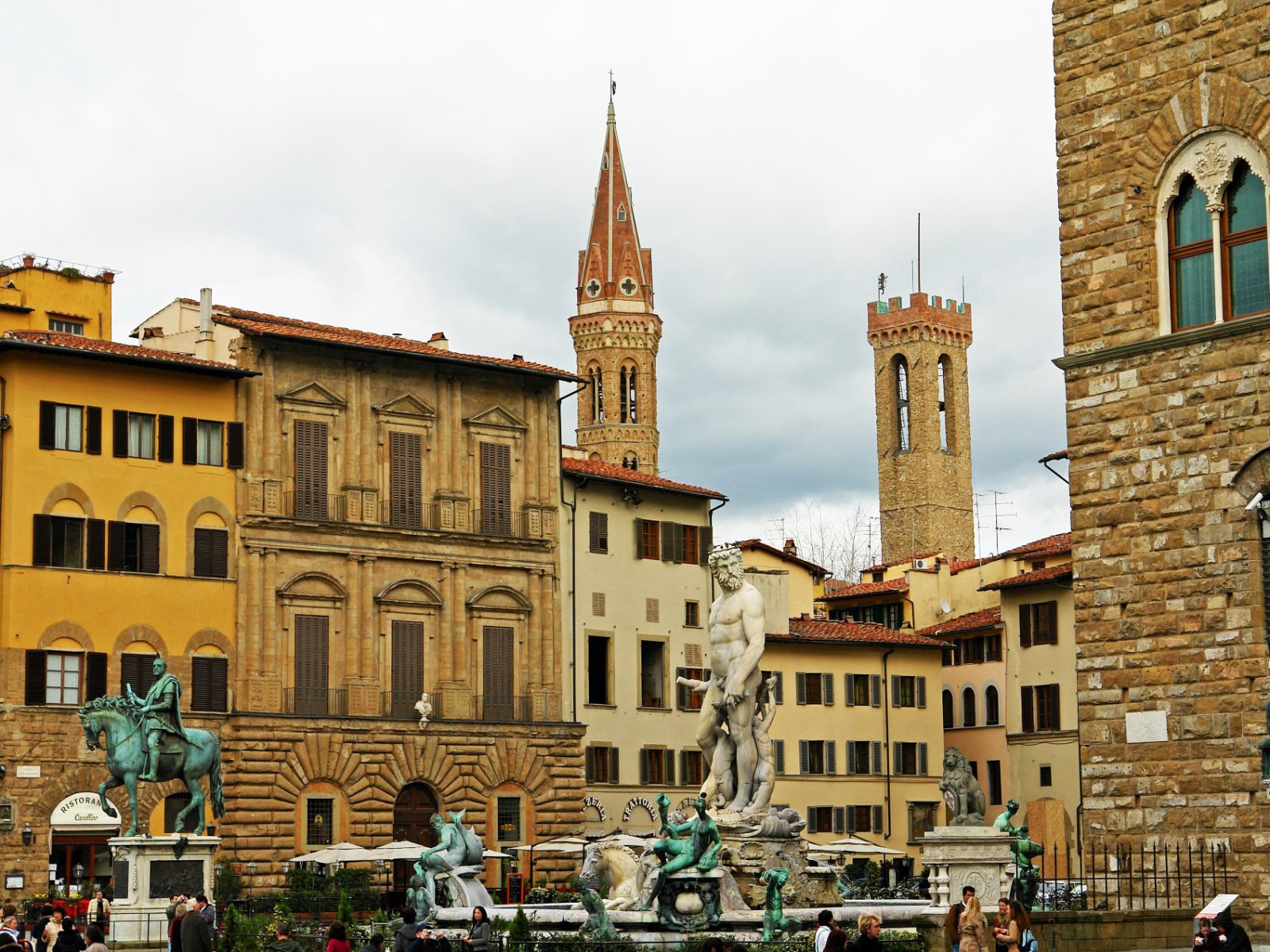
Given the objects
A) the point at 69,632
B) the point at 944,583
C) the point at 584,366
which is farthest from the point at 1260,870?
the point at 584,366

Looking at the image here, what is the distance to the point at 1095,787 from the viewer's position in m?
23.4

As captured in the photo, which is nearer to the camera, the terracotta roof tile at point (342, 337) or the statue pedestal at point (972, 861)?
the statue pedestal at point (972, 861)

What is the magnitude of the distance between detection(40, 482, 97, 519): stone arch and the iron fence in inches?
1142

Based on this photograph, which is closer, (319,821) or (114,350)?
(114,350)

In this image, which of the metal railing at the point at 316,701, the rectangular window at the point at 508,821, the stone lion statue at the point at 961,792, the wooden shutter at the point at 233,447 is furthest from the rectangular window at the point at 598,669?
the stone lion statue at the point at 961,792

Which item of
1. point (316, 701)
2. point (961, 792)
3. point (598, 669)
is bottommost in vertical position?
point (961, 792)

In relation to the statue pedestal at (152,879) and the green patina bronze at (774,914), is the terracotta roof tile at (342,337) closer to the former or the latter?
the statue pedestal at (152,879)

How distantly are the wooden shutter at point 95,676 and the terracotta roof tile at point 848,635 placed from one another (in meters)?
20.9

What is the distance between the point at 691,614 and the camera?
5875cm

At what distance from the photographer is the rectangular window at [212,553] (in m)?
48.6

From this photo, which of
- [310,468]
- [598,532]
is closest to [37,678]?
[310,468]

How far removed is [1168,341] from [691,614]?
36.4 m

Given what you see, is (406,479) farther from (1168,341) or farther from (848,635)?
(1168,341)

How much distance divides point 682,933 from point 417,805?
32.6 m
